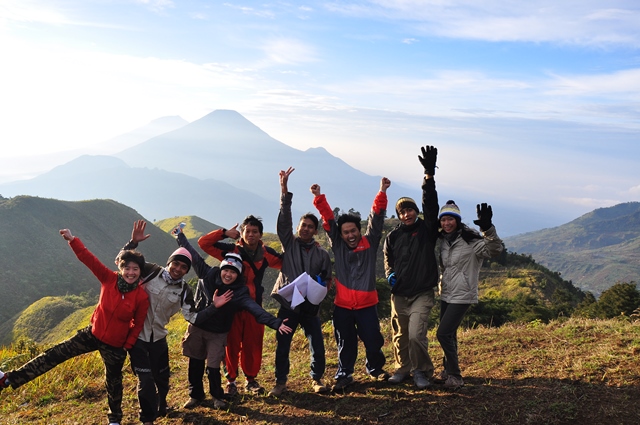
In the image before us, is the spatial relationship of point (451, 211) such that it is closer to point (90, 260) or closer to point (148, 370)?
point (148, 370)

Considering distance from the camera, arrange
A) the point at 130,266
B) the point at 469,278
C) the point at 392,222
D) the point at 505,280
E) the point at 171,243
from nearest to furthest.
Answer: the point at 130,266 → the point at 469,278 → the point at 505,280 → the point at 392,222 → the point at 171,243

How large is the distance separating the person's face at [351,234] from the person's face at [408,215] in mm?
559

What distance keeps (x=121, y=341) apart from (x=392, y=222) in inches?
1884

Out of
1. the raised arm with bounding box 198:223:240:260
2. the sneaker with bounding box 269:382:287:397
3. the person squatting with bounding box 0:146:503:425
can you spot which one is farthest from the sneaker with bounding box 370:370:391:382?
the raised arm with bounding box 198:223:240:260

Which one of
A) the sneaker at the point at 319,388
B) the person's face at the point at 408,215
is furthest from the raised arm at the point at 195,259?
the person's face at the point at 408,215

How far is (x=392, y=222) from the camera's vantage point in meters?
51.8

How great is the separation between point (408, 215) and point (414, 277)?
0.75 m

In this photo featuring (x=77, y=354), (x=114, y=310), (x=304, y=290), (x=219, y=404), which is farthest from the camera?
(x=304, y=290)

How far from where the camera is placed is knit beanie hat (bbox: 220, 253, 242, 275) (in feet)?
17.6

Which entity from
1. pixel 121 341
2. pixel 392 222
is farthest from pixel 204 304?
pixel 392 222

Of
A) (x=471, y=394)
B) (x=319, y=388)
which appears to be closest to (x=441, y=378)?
(x=471, y=394)

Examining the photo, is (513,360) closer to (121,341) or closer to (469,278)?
(469,278)

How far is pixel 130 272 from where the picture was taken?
5.04 m

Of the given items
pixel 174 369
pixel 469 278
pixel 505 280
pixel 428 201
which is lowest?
pixel 505 280
